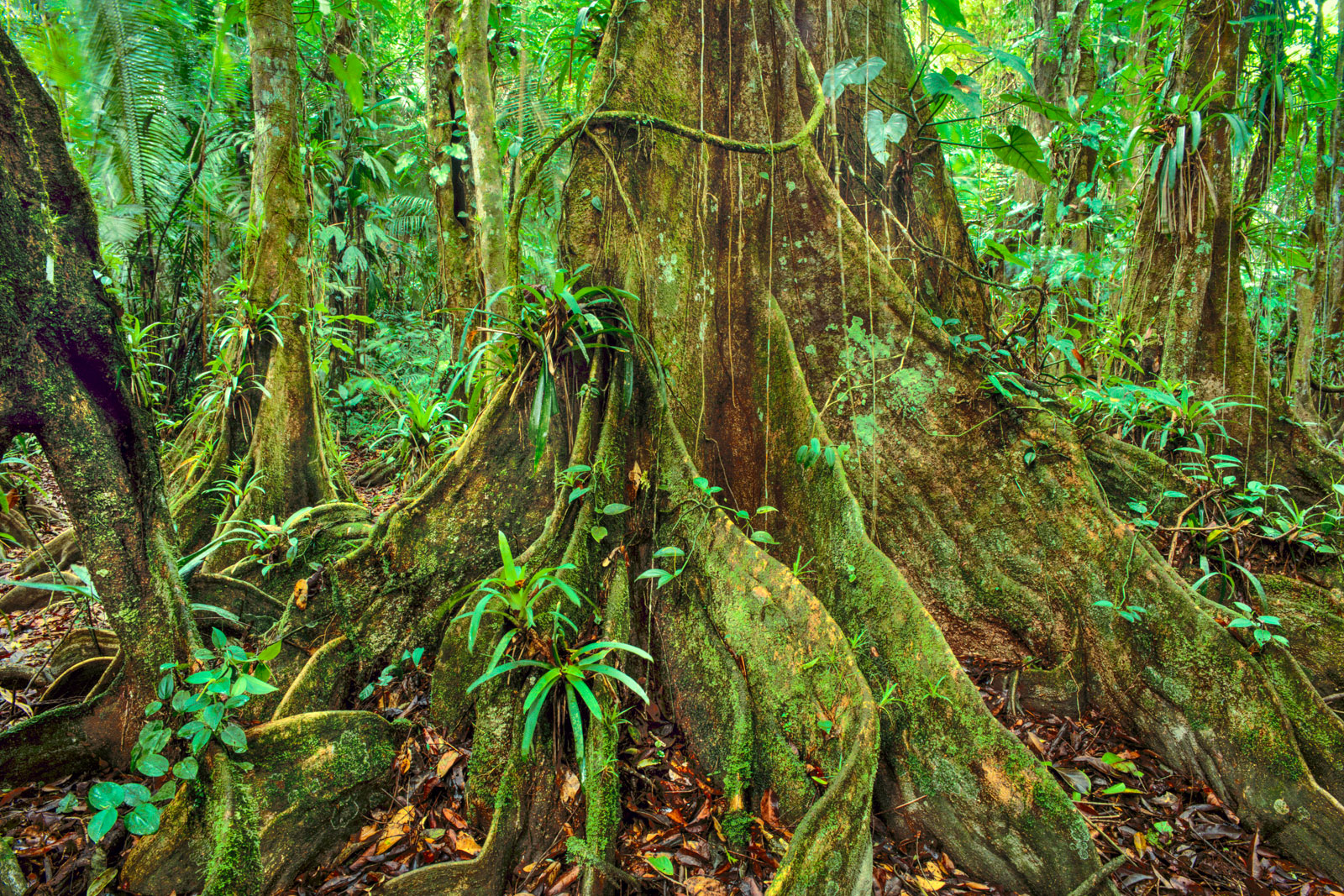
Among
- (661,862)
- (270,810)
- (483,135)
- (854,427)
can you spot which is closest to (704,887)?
(661,862)

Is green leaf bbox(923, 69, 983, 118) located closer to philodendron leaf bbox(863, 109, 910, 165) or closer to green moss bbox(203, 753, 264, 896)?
philodendron leaf bbox(863, 109, 910, 165)

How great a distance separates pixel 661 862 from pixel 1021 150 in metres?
3.61

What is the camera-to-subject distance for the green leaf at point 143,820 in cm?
165

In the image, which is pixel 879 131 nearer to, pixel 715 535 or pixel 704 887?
pixel 715 535

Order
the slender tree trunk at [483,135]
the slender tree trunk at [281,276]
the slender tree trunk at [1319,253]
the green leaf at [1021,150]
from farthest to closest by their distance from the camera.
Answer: the slender tree trunk at [1319,253], the slender tree trunk at [483,135], the slender tree trunk at [281,276], the green leaf at [1021,150]

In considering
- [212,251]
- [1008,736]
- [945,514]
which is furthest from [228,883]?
[212,251]

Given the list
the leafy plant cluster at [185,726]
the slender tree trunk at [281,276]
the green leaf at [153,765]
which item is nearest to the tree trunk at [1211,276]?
the leafy plant cluster at [185,726]

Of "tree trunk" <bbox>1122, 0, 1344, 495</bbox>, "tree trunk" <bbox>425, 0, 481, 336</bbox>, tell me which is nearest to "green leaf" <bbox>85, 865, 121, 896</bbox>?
"tree trunk" <bbox>425, 0, 481, 336</bbox>

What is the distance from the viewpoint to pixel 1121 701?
8.52ft

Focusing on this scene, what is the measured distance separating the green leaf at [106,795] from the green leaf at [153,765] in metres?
0.07

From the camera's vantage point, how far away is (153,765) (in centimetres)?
176

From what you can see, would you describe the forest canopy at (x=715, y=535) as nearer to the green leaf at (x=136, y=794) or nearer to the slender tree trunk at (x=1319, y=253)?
the green leaf at (x=136, y=794)

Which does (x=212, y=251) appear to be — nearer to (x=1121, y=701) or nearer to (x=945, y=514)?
(x=945, y=514)

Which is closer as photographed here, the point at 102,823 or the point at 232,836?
the point at 102,823
